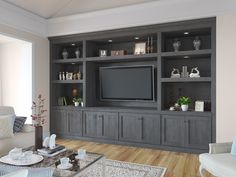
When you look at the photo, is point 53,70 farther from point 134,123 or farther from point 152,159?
point 152,159

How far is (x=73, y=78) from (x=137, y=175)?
3063mm

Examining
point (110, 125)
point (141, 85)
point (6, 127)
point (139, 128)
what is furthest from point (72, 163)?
point (141, 85)

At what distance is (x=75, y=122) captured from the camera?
5.07 meters

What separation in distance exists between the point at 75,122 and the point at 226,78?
328cm

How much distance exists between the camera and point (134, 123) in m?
4.46

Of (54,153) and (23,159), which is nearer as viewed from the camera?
(23,159)

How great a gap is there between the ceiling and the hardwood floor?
289 cm

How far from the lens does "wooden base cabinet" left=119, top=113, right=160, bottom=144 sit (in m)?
4.27

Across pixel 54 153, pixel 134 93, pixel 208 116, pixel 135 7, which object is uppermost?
pixel 135 7

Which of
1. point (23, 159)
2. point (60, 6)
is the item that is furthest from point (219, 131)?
point (60, 6)

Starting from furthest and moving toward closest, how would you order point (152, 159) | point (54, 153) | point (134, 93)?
point (134, 93) < point (152, 159) < point (54, 153)

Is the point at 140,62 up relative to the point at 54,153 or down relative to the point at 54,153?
up

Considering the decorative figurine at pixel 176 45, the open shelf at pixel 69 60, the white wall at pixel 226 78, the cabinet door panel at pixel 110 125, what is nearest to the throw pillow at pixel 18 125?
the cabinet door panel at pixel 110 125

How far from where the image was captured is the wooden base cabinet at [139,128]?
14.0ft
